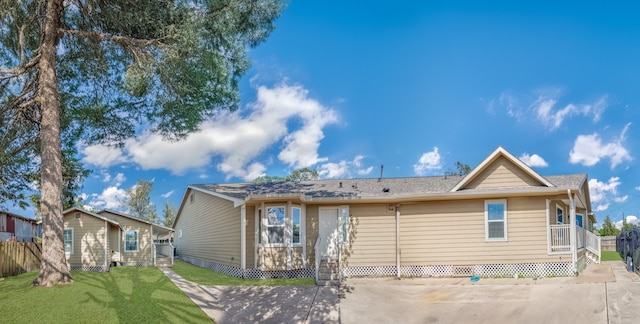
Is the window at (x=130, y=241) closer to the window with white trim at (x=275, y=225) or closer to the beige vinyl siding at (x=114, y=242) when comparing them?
the beige vinyl siding at (x=114, y=242)

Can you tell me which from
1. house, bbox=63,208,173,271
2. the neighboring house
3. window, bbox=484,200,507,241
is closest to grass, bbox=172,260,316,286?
house, bbox=63,208,173,271

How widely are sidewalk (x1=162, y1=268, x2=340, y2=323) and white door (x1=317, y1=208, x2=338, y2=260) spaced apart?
2.84 metres

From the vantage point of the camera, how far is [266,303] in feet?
40.3

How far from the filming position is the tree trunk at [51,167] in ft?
42.4

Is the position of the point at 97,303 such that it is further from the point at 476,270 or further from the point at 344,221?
the point at 476,270

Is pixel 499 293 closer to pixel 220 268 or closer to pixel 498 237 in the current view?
pixel 498 237

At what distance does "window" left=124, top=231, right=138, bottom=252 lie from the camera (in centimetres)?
2227

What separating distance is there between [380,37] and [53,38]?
13.7 metres

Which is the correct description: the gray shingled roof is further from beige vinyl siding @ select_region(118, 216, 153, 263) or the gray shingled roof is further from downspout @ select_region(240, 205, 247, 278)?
beige vinyl siding @ select_region(118, 216, 153, 263)

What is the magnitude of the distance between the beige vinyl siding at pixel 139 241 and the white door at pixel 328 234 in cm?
1046

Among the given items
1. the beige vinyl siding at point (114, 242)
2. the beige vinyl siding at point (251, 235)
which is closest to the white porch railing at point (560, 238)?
the beige vinyl siding at point (251, 235)

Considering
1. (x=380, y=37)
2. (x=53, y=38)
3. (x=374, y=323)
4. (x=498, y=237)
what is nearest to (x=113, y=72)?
(x=53, y=38)

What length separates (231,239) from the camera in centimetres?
1755

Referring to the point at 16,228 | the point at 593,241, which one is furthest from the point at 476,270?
the point at 16,228
